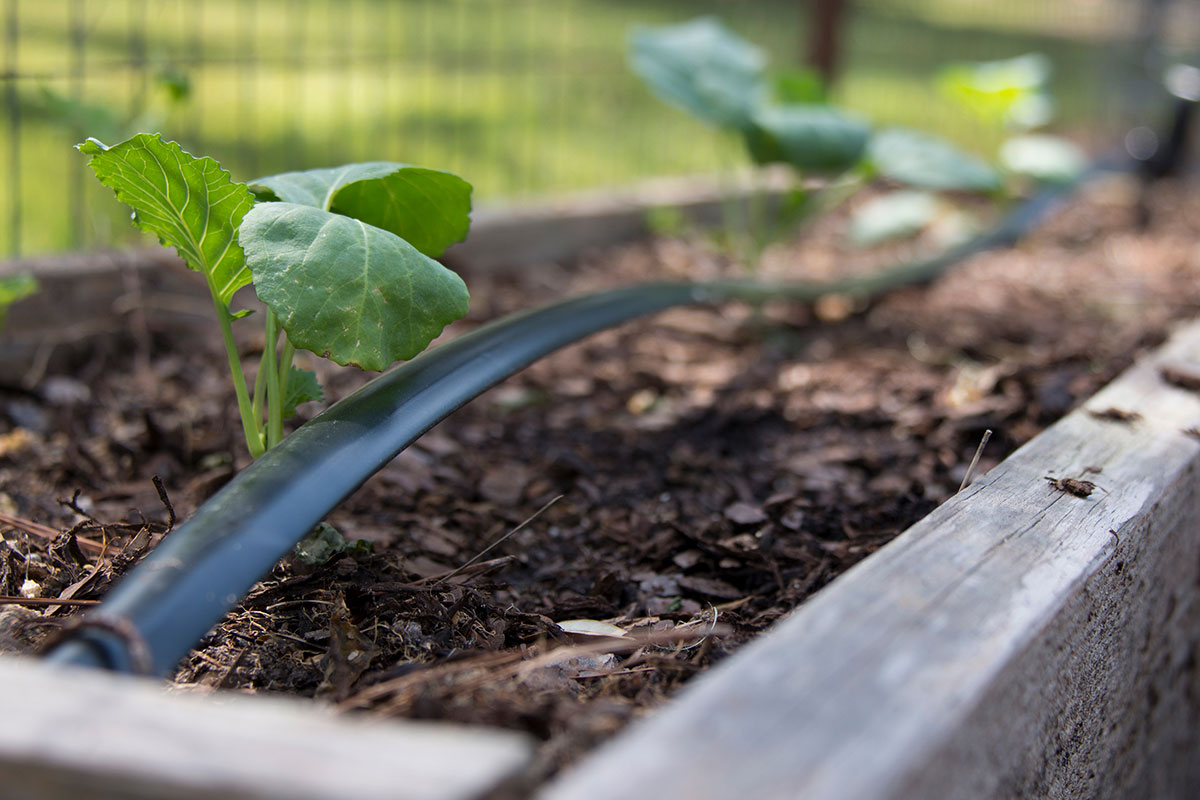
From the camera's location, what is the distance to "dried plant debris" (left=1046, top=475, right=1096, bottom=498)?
1260 millimetres

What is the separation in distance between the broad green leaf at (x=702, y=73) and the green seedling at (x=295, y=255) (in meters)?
1.32

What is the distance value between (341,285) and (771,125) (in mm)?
1485

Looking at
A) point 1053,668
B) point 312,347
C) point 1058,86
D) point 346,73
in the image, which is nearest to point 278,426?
point 312,347

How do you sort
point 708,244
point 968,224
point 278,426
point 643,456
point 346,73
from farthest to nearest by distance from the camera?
point 968,224
point 708,244
point 346,73
point 643,456
point 278,426

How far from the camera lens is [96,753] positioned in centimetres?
63

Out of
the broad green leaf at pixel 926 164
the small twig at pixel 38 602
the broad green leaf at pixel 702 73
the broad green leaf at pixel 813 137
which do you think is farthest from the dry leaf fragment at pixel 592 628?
the broad green leaf at pixel 926 164

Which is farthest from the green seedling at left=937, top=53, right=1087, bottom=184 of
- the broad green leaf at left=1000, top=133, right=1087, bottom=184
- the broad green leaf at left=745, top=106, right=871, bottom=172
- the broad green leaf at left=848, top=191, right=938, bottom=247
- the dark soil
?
the broad green leaf at left=745, top=106, right=871, bottom=172

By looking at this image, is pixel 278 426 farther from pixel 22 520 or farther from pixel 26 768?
pixel 26 768

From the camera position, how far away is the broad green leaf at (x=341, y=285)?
1.08 m

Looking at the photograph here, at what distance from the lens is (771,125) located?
2344mm

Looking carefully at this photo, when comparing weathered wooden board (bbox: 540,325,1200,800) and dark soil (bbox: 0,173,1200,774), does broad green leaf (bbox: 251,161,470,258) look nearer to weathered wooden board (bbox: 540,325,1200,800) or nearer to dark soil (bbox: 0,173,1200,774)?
dark soil (bbox: 0,173,1200,774)

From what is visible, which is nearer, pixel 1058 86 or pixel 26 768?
pixel 26 768

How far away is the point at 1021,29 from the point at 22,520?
6.79 m

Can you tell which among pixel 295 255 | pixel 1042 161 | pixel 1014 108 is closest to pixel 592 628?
pixel 295 255
